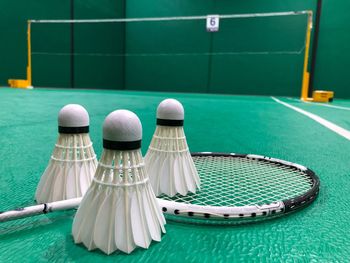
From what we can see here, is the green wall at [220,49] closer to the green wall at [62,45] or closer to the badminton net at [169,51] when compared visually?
the badminton net at [169,51]

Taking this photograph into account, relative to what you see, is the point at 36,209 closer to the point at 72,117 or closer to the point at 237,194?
the point at 72,117

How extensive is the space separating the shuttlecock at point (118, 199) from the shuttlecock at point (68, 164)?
0.24 meters

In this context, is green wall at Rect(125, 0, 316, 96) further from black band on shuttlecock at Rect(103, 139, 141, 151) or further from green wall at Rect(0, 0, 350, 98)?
black band on shuttlecock at Rect(103, 139, 141, 151)

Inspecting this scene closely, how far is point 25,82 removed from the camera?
927 centimetres

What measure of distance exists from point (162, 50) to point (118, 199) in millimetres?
11706

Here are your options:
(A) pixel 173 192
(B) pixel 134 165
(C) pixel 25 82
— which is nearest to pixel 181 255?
(B) pixel 134 165

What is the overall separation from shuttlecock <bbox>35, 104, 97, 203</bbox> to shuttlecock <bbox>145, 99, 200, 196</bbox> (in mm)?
217

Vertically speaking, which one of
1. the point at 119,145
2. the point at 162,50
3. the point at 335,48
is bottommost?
the point at 119,145

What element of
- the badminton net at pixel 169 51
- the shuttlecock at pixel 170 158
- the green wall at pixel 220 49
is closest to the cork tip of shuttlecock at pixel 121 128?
the shuttlecock at pixel 170 158

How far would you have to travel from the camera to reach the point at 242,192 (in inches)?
46.6

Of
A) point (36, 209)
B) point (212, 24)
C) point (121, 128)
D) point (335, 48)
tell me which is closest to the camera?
point (121, 128)

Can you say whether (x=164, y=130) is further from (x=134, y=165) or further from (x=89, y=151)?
(x=134, y=165)

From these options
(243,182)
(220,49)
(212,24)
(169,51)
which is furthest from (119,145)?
(169,51)

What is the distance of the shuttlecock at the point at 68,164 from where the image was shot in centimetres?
101
